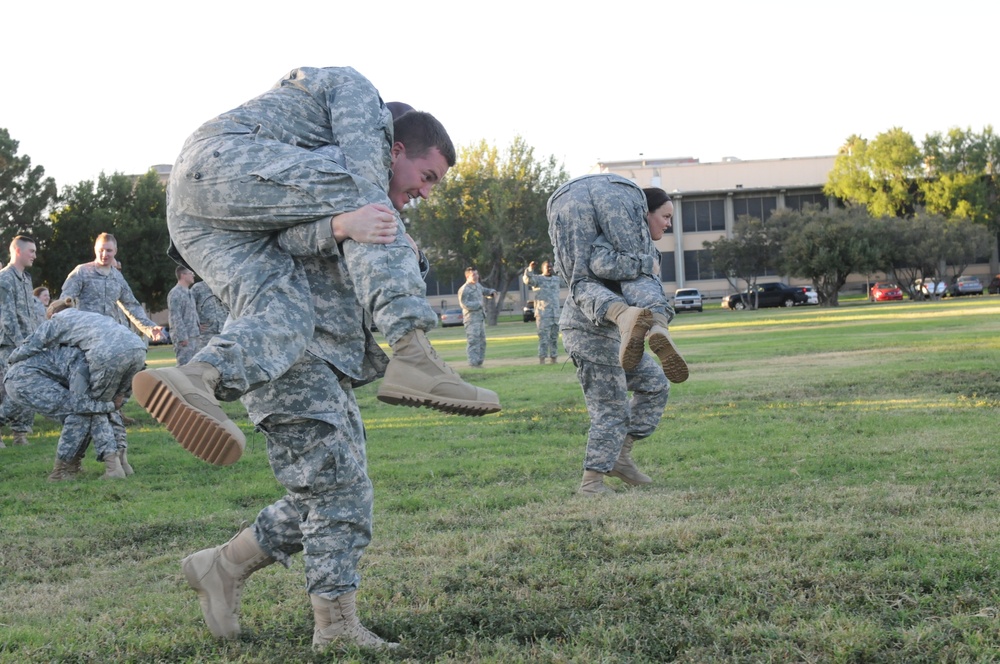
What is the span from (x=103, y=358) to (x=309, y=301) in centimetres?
568

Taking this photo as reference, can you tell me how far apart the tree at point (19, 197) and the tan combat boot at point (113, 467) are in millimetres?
45458

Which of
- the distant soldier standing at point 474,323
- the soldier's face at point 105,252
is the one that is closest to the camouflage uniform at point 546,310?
the distant soldier standing at point 474,323

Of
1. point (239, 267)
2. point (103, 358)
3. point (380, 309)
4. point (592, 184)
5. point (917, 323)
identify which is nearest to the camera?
point (380, 309)

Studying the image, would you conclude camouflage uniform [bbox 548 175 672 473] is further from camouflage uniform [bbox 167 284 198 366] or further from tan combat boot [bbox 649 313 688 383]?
camouflage uniform [bbox 167 284 198 366]

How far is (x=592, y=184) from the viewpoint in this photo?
6.53 meters

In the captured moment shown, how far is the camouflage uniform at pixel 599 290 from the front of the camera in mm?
6371

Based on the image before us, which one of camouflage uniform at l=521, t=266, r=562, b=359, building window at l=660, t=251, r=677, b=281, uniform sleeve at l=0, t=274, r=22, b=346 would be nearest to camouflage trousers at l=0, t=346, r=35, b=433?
uniform sleeve at l=0, t=274, r=22, b=346

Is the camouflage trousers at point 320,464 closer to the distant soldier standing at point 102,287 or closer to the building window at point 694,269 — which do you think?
the distant soldier standing at point 102,287

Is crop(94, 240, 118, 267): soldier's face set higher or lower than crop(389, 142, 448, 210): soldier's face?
higher

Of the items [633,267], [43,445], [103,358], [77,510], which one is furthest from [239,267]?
[43,445]

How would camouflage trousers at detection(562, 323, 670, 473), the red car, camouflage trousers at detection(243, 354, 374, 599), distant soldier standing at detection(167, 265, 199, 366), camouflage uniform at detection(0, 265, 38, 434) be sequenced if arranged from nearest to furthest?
camouflage trousers at detection(243, 354, 374, 599), camouflage trousers at detection(562, 323, 670, 473), camouflage uniform at detection(0, 265, 38, 434), distant soldier standing at detection(167, 265, 199, 366), the red car

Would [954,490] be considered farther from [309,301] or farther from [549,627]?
[309,301]

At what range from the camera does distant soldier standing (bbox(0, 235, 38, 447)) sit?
11.4 meters

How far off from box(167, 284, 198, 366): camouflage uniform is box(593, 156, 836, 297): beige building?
64.8 metres
